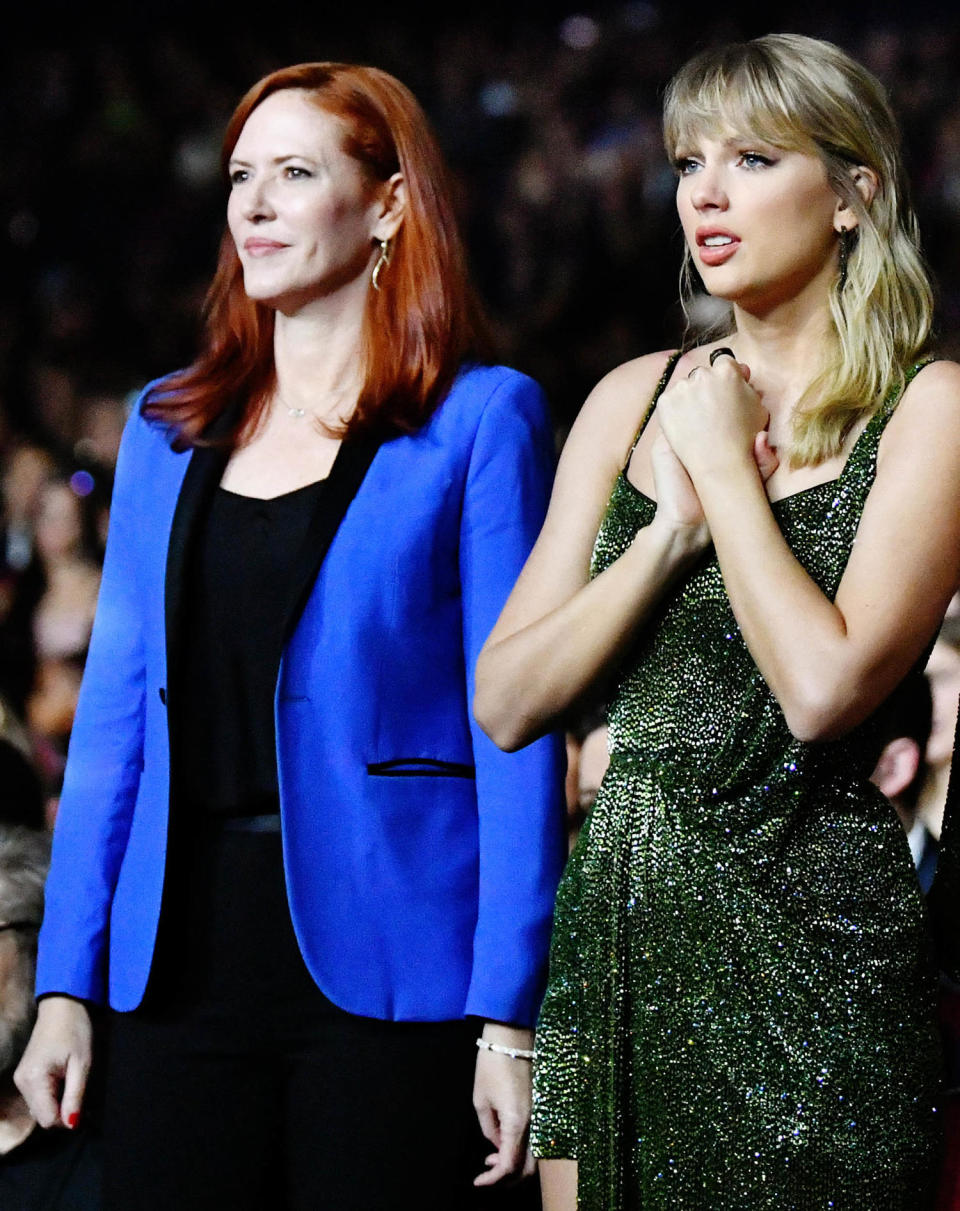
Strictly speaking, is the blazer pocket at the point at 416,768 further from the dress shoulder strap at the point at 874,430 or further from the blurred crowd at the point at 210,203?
the blurred crowd at the point at 210,203

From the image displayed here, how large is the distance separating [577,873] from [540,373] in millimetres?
1465

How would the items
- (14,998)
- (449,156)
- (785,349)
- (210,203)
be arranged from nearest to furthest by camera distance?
(785,349) → (14,998) → (449,156) → (210,203)

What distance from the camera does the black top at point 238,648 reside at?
1603mm

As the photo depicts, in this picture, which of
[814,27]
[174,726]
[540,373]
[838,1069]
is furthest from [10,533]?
[838,1069]

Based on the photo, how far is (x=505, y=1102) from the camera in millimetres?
1552

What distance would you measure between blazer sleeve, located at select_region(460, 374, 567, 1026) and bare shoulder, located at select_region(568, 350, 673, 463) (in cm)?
13

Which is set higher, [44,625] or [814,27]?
[814,27]

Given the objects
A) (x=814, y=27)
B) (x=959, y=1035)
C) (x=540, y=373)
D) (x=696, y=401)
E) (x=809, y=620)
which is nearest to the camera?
(x=809, y=620)

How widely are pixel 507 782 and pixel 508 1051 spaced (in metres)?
0.25

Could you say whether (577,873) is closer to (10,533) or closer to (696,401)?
(696,401)

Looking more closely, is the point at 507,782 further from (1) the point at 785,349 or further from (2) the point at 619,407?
(1) the point at 785,349

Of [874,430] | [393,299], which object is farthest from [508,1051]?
[393,299]

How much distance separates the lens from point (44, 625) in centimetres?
284

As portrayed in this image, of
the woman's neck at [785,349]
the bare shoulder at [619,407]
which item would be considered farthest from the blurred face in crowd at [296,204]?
the woman's neck at [785,349]
